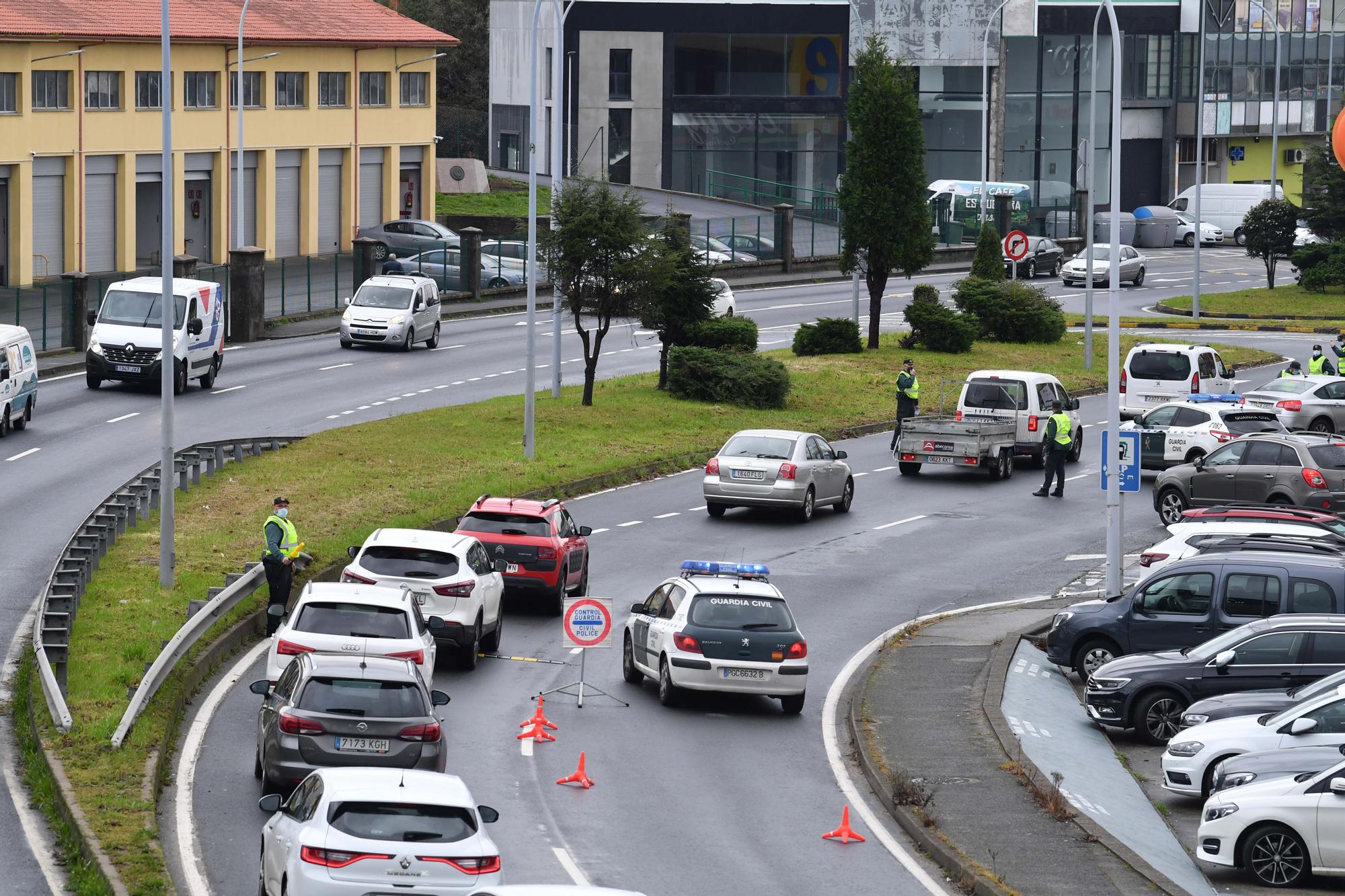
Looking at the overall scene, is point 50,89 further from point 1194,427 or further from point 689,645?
point 689,645

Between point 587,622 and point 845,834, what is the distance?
4.91 meters

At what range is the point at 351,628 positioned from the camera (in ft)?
62.5

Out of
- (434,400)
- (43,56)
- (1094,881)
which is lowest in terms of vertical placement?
(1094,881)

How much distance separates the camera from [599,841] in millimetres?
16391

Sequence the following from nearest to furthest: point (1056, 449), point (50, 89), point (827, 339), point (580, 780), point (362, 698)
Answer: point (362, 698) < point (580, 780) < point (1056, 449) < point (827, 339) < point (50, 89)

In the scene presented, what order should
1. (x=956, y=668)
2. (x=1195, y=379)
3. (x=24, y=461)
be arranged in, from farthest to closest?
(x=1195, y=379) < (x=24, y=461) < (x=956, y=668)

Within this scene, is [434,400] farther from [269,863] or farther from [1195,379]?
[269,863]

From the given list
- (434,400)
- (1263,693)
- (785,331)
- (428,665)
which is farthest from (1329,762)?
(785,331)

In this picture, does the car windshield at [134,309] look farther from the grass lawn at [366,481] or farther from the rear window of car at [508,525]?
the rear window of car at [508,525]

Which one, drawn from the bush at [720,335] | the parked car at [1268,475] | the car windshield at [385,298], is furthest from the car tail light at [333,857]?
the car windshield at [385,298]

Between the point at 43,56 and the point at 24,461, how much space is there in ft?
92.1

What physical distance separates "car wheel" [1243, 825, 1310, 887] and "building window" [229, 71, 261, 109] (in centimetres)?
5593

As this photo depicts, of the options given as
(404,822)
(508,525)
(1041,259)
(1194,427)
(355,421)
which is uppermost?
(1041,259)

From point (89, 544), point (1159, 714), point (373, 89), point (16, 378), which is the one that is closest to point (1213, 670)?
point (1159, 714)
